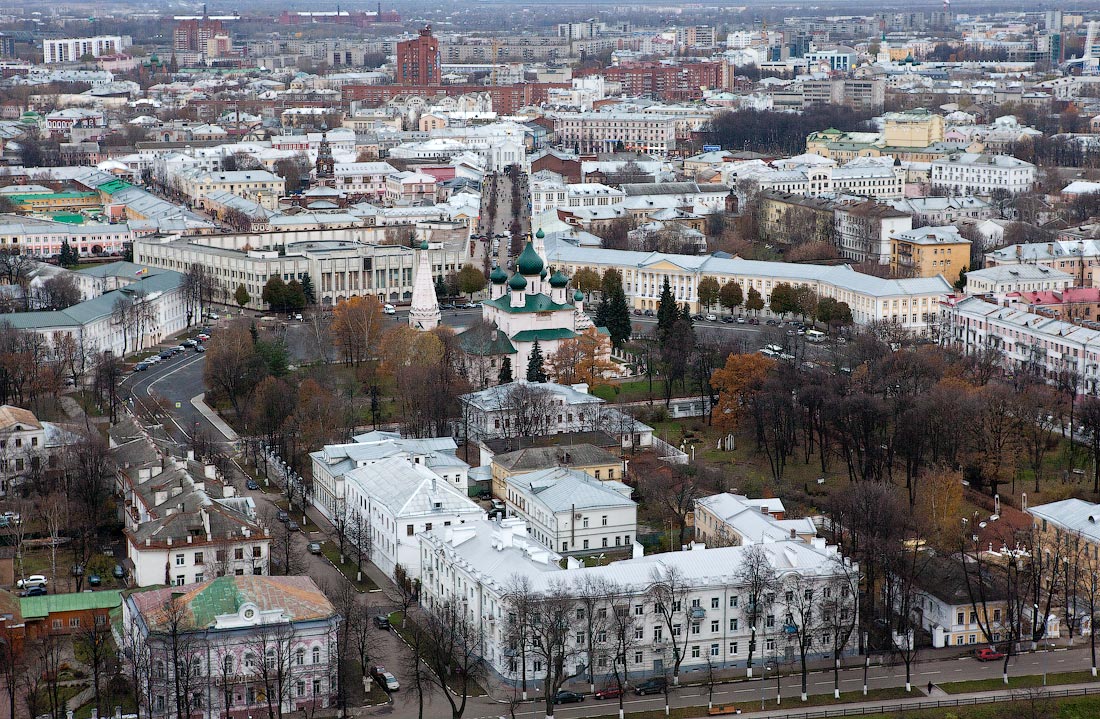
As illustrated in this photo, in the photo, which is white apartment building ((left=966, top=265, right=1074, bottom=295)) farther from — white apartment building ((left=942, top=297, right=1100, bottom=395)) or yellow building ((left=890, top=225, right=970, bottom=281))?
yellow building ((left=890, top=225, right=970, bottom=281))

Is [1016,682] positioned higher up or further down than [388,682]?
further down

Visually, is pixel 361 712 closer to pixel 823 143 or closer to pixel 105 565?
pixel 105 565

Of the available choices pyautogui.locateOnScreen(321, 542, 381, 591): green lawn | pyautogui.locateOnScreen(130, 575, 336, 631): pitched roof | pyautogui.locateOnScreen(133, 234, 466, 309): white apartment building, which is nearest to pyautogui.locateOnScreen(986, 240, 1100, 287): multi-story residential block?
pyautogui.locateOnScreen(133, 234, 466, 309): white apartment building

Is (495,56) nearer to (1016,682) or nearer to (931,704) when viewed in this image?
(1016,682)

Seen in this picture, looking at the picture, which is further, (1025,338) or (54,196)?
(54,196)

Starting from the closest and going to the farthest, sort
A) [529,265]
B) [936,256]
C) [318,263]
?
[529,265] < [318,263] < [936,256]

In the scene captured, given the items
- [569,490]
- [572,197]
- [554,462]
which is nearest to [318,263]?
[572,197]

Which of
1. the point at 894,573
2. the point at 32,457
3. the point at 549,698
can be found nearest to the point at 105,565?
the point at 32,457
